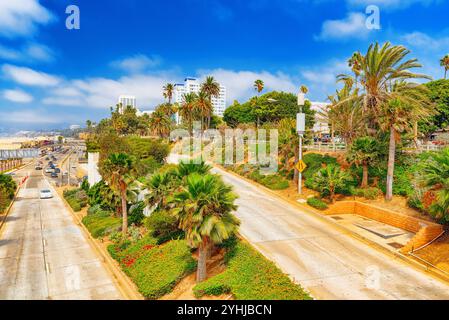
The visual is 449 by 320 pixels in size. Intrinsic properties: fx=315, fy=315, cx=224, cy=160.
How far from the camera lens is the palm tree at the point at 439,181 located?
52.3 feet

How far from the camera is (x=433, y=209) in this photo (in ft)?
55.9

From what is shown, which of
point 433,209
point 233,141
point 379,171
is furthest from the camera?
point 233,141

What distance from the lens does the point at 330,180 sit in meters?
26.7

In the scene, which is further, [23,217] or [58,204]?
[58,204]

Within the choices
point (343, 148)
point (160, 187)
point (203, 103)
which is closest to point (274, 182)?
point (343, 148)

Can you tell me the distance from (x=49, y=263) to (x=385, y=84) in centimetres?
3070

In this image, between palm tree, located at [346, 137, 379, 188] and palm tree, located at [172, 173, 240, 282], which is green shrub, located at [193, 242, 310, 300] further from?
palm tree, located at [346, 137, 379, 188]

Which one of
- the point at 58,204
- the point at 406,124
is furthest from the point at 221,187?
the point at 58,204

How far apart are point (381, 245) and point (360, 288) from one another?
5.92m

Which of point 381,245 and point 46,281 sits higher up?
point 381,245

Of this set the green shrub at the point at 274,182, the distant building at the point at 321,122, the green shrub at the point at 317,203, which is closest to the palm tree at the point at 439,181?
the green shrub at the point at 317,203

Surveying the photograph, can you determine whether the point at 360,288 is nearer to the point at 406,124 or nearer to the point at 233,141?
the point at 406,124

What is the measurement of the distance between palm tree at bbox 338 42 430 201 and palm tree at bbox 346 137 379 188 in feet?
5.97

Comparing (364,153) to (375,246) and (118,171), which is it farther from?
(118,171)
